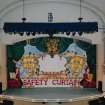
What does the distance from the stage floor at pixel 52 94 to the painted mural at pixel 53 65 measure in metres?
0.40

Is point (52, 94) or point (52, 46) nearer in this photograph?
point (52, 94)

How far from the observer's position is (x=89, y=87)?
14656 millimetres

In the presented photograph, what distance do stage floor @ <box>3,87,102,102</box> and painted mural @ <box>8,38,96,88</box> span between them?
0.40 metres

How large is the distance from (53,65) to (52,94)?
69.9 inches

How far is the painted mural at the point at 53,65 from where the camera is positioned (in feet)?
48.3

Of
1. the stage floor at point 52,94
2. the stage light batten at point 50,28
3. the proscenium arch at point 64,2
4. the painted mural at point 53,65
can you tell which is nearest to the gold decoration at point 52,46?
the painted mural at point 53,65

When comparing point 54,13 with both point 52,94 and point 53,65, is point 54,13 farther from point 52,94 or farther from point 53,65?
point 52,94

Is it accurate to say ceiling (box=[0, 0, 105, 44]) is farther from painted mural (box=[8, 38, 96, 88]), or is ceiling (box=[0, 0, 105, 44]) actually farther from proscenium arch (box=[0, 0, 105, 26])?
painted mural (box=[8, 38, 96, 88])

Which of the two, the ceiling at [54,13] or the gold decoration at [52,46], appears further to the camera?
the gold decoration at [52,46]

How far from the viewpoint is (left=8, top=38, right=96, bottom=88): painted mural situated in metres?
14.7

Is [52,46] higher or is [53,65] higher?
[52,46]

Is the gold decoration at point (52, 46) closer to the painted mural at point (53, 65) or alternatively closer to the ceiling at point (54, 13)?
the painted mural at point (53, 65)

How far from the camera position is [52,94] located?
13.4 meters

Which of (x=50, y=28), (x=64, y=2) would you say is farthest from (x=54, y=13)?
(x=50, y=28)
